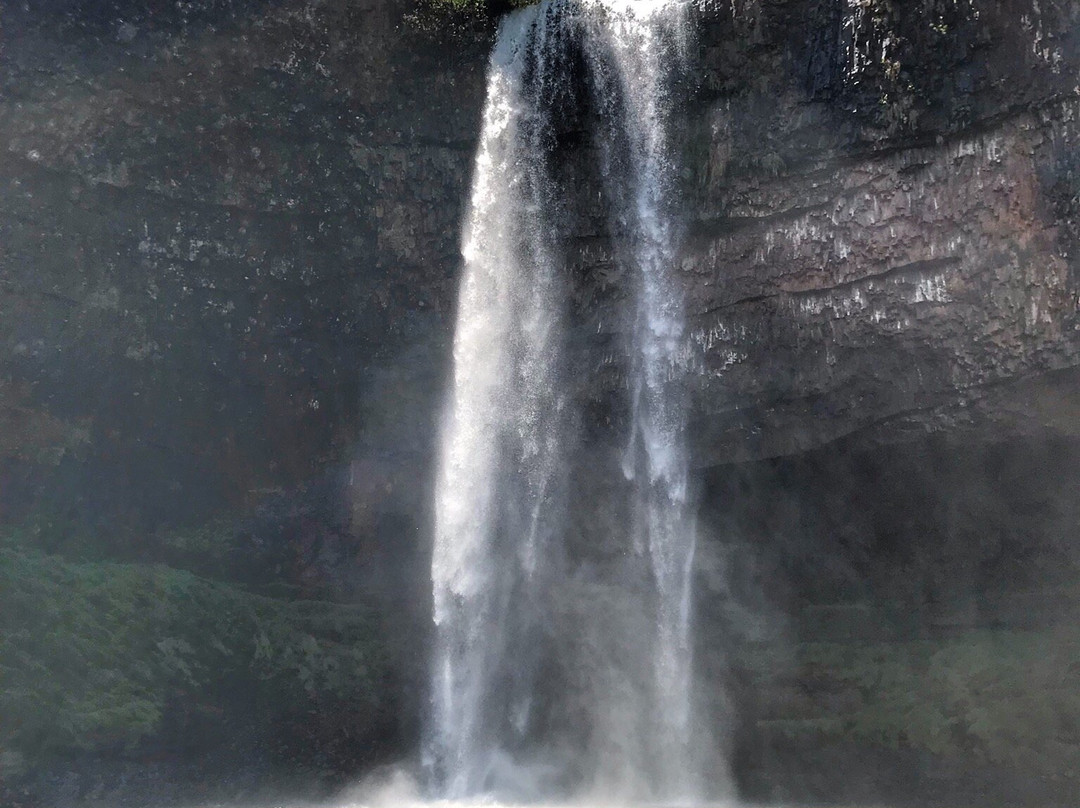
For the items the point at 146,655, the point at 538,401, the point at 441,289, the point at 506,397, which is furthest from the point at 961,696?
the point at 146,655

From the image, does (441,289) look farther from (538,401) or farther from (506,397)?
(538,401)

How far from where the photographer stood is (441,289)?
17.4 meters

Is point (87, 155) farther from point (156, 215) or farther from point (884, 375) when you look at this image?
point (884, 375)

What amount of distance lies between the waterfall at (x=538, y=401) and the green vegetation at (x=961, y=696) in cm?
211

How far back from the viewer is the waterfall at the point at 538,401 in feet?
54.0

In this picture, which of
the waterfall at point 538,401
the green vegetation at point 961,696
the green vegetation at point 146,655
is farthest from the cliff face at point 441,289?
the green vegetation at point 146,655

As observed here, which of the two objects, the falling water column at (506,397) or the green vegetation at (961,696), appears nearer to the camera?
the green vegetation at (961,696)

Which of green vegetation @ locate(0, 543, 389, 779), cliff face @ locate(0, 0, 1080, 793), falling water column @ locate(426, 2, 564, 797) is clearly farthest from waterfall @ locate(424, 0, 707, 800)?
green vegetation @ locate(0, 543, 389, 779)

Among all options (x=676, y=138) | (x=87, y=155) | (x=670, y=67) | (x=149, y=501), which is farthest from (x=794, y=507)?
(x=87, y=155)

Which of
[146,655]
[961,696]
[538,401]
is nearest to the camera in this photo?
[961,696]

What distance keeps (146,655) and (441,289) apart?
22.9 ft

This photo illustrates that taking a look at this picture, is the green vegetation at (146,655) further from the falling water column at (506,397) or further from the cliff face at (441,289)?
the falling water column at (506,397)

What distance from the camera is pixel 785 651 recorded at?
1612 cm

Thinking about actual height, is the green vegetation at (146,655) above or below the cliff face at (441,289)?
below
